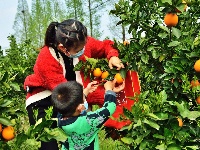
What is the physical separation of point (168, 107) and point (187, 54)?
373 mm

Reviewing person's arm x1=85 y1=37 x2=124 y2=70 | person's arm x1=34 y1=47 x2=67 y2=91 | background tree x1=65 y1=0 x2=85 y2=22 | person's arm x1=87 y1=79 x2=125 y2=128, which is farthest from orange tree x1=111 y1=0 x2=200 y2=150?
background tree x1=65 y1=0 x2=85 y2=22

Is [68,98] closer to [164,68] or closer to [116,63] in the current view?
[116,63]

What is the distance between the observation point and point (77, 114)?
285cm

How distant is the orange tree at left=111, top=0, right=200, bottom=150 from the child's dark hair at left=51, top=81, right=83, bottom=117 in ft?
1.37

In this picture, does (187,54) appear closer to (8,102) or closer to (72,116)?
(72,116)

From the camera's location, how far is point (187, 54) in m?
2.56

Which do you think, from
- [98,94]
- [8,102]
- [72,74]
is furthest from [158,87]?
[8,102]

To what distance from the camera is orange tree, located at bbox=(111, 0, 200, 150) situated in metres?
→ 2.42

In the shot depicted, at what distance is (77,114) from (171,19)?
0.94 m

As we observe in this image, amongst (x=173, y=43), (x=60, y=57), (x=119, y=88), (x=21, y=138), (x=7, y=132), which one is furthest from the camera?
(x=60, y=57)

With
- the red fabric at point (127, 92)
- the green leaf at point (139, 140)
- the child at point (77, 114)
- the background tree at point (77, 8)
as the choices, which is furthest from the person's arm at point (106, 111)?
the background tree at point (77, 8)

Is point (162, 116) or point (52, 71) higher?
point (52, 71)

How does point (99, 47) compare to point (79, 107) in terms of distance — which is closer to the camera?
point (79, 107)

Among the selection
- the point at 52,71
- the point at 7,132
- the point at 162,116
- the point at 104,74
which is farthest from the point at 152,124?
the point at 52,71
